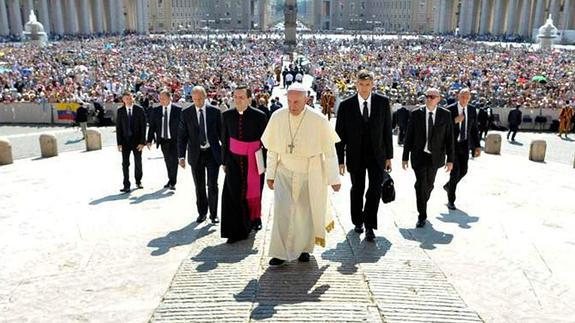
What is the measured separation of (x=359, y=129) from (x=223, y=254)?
6.57ft

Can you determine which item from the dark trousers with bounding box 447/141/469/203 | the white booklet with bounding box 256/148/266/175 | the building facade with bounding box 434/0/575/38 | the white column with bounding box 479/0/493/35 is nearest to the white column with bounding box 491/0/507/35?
the building facade with bounding box 434/0/575/38

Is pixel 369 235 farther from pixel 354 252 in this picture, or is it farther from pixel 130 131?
pixel 130 131

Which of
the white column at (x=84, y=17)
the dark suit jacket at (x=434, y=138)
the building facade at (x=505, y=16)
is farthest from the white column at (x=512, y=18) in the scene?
the dark suit jacket at (x=434, y=138)

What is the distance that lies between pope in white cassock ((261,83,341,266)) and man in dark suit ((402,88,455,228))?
2.17 meters

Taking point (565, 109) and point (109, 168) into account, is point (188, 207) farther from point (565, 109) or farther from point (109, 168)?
point (565, 109)

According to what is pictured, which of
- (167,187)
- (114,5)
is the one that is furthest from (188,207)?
(114,5)

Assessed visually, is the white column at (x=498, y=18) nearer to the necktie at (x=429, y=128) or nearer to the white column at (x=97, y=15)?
the white column at (x=97, y=15)

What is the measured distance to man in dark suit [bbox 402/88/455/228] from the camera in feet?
23.8

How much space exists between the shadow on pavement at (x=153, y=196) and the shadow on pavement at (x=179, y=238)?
194cm

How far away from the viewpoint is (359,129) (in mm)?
6266

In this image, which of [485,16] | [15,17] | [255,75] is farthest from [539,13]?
[15,17]

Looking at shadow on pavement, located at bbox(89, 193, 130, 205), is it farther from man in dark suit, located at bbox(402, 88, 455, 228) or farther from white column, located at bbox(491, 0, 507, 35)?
white column, located at bbox(491, 0, 507, 35)

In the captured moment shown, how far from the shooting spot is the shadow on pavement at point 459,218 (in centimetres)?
748

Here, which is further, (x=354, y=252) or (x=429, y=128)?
(x=429, y=128)
